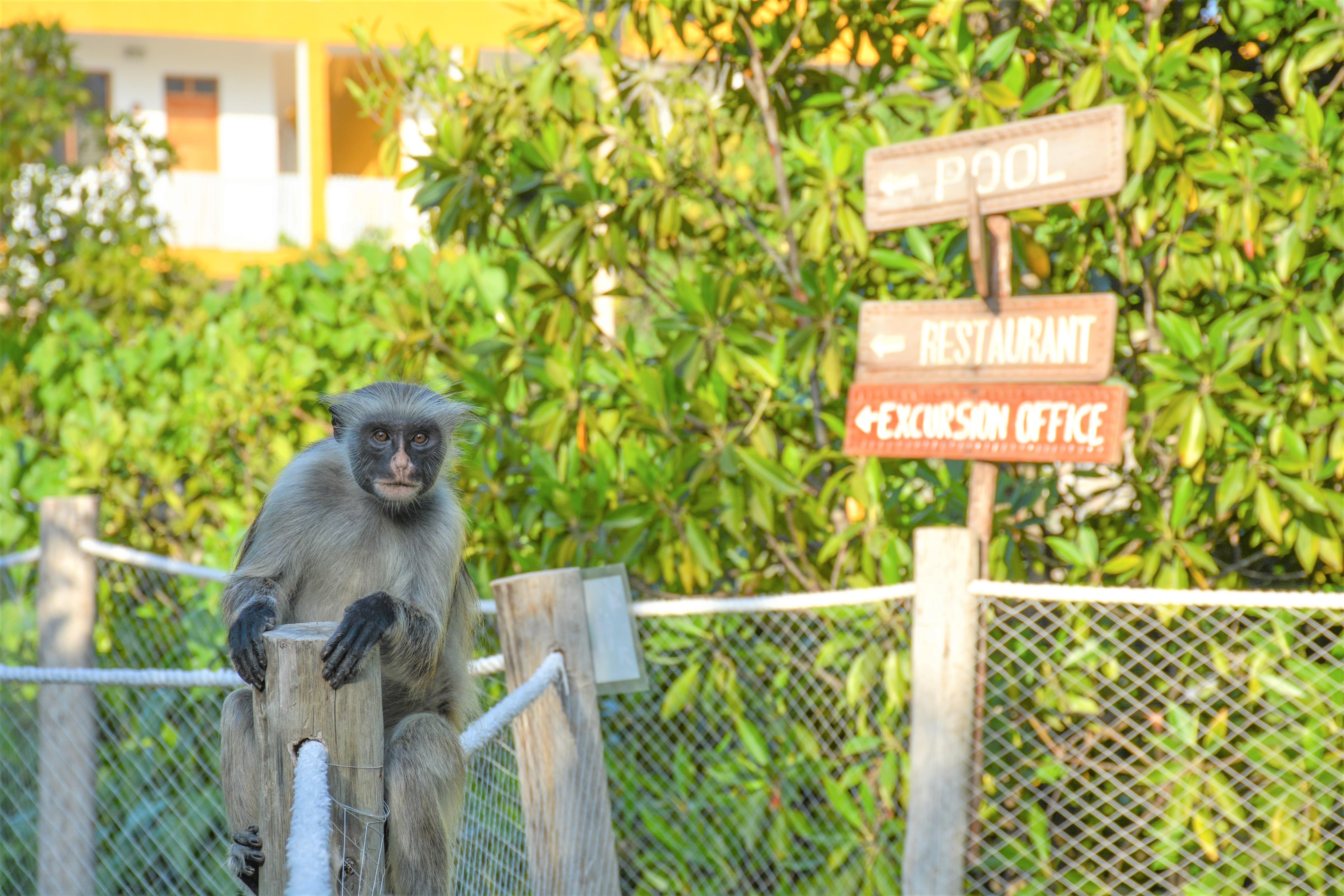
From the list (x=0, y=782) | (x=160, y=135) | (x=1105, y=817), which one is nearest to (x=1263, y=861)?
(x=1105, y=817)

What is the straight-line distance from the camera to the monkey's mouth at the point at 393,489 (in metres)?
2.55

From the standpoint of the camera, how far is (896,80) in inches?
177

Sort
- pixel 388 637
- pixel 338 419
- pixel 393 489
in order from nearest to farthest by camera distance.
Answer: pixel 388 637 < pixel 393 489 < pixel 338 419

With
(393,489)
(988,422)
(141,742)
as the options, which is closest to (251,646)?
(393,489)

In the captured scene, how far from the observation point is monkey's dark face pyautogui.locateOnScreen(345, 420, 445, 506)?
2557 mm

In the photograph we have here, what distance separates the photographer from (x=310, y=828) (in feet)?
4.81

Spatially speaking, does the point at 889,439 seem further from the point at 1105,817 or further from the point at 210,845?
the point at 210,845

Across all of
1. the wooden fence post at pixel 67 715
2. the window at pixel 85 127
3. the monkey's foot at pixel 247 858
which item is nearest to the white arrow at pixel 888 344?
the monkey's foot at pixel 247 858

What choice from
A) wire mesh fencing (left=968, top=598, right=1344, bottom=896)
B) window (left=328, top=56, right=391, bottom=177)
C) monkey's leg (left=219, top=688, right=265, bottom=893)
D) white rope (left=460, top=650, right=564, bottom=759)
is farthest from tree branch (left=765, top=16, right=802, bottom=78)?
window (left=328, top=56, right=391, bottom=177)

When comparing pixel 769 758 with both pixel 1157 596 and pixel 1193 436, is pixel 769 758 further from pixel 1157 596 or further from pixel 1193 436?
pixel 1193 436

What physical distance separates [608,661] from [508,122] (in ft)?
7.00

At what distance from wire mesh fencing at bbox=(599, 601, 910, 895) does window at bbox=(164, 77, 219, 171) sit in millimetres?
12133

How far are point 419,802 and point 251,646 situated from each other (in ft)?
1.36

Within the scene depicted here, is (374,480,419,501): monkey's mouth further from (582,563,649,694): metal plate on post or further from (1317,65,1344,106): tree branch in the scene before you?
(1317,65,1344,106): tree branch
